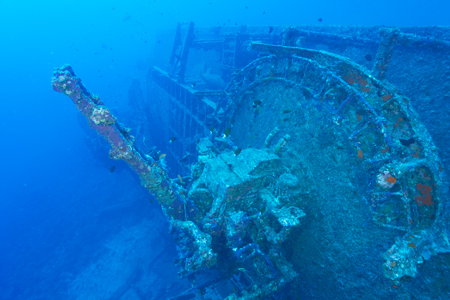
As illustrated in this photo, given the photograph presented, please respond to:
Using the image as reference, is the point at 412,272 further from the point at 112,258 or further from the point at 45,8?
the point at 45,8

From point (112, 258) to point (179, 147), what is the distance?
630 centimetres

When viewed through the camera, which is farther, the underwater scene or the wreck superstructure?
the underwater scene

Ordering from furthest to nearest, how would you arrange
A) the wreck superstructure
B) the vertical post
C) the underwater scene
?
the vertical post < the underwater scene < the wreck superstructure

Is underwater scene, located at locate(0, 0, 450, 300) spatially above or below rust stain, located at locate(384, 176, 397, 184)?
above

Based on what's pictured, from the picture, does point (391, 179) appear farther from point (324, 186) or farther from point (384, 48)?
point (384, 48)

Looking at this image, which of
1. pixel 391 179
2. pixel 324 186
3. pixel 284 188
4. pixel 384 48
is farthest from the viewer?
pixel 284 188

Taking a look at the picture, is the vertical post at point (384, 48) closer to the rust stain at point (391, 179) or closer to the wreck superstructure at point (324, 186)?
the wreck superstructure at point (324, 186)

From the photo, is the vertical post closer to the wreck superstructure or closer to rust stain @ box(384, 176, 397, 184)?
the wreck superstructure

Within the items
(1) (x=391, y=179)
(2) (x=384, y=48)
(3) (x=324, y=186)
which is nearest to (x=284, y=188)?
(3) (x=324, y=186)

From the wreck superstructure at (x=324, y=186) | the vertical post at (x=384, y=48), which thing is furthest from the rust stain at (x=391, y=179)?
the vertical post at (x=384, y=48)

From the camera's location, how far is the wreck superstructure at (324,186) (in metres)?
2.34

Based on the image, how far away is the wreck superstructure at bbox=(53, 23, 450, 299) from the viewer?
7.66ft

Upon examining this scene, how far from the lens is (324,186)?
3.39 meters

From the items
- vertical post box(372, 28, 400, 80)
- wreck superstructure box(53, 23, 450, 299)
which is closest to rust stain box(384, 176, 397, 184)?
wreck superstructure box(53, 23, 450, 299)
